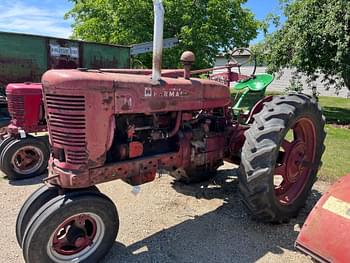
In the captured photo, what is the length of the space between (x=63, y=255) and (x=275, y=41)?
396 inches

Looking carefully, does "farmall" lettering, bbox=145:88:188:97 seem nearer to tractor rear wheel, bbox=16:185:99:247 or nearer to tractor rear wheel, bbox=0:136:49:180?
tractor rear wheel, bbox=16:185:99:247

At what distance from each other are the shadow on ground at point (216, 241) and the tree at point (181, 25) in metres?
10.7

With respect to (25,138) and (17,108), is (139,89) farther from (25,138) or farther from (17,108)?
(17,108)

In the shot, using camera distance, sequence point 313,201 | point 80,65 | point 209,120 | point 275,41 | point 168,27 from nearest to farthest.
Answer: point 209,120, point 313,201, point 80,65, point 275,41, point 168,27

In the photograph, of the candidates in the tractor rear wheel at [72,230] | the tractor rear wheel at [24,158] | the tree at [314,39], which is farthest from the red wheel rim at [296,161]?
the tree at [314,39]

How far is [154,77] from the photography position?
9.18ft

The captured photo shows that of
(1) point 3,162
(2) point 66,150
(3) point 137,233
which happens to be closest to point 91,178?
(2) point 66,150

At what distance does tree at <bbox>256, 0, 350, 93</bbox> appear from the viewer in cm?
830

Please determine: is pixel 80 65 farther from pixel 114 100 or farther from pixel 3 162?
pixel 114 100

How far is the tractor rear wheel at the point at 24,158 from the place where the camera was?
15.3ft

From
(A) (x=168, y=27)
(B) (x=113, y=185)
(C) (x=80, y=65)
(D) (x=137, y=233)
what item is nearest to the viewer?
(D) (x=137, y=233)

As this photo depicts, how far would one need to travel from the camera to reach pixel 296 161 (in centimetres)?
363

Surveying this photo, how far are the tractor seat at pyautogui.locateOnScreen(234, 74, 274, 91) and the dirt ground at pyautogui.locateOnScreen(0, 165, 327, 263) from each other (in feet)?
5.06

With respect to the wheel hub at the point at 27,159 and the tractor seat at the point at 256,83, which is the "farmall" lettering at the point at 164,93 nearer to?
the tractor seat at the point at 256,83
